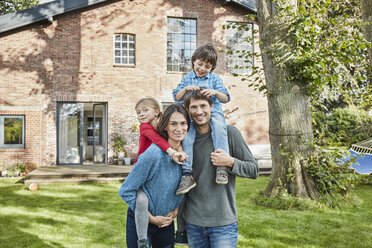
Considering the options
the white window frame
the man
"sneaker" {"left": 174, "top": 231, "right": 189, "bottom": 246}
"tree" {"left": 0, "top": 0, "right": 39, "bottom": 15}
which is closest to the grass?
"sneaker" {"left": 174, "top": 231, "right": 189, "bottom": 246}

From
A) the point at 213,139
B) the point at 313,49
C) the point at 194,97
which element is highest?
the point at 313,49

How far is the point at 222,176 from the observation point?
2082 millimetres

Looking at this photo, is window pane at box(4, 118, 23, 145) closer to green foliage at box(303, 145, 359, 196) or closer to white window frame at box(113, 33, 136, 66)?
white window frame at box(113, 33, 136, 66)

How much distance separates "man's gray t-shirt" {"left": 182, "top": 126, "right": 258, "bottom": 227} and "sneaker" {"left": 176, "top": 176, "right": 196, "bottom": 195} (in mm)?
109

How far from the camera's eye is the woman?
204 centimetres

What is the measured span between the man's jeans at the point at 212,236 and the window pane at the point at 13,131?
11.4m

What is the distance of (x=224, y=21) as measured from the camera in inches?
526

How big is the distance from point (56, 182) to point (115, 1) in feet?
24.3

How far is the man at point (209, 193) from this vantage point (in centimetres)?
212

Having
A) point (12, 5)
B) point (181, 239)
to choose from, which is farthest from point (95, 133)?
point (12, 5)

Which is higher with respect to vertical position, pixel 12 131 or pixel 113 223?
pixel 12 131

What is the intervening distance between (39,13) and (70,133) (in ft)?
15.4

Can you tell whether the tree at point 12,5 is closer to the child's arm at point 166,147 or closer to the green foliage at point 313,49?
the green foliage at point 313,49

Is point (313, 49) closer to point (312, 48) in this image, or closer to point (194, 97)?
point (312, 48)
